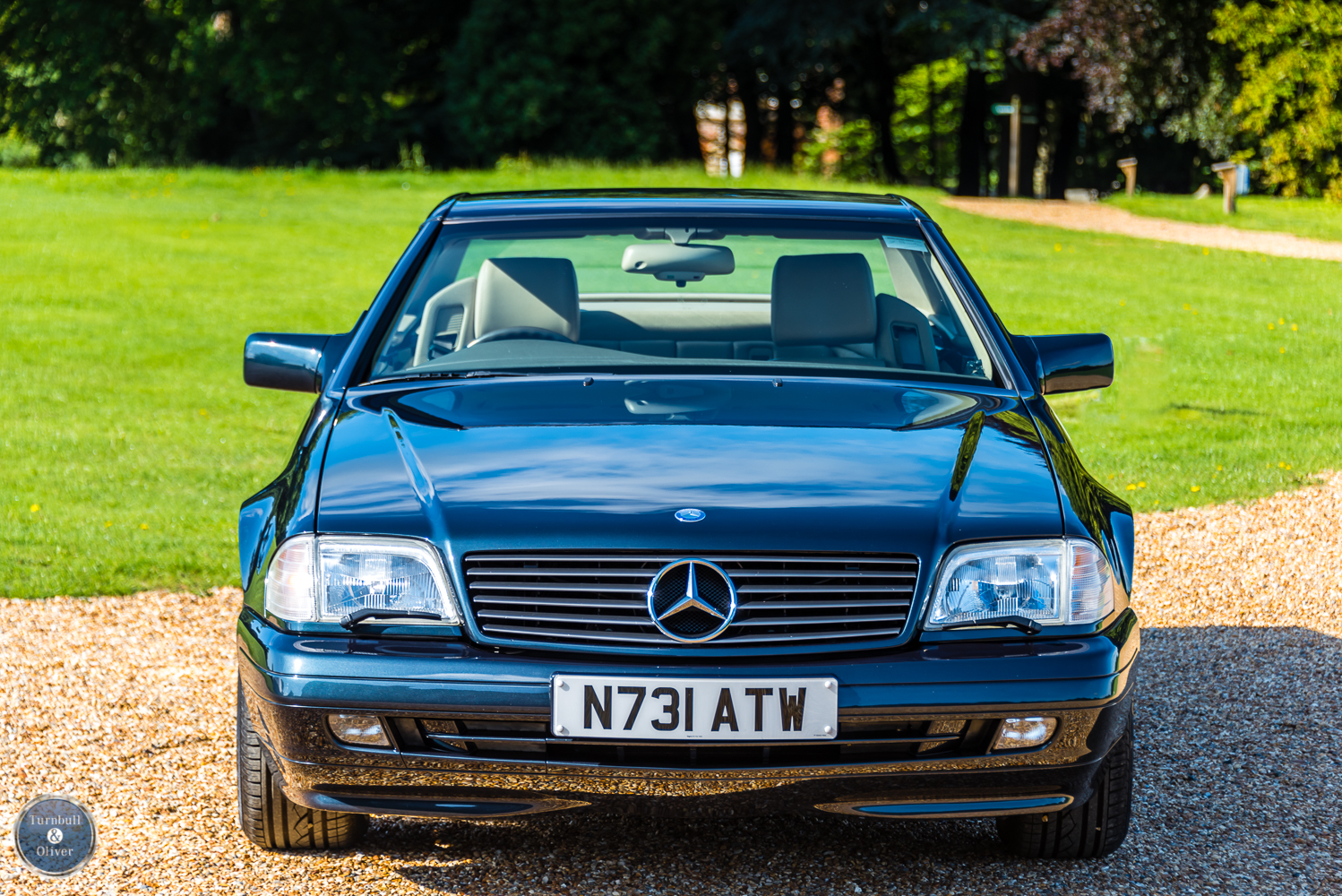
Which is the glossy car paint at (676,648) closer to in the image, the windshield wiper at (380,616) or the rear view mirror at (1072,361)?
the windshield wiper at (380,616)

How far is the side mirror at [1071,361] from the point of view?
13.1 ft

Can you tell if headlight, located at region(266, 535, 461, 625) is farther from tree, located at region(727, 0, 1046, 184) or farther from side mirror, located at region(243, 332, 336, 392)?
tree, located at region(727, 0, 1046, 184)

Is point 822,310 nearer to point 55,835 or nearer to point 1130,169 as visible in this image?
point 55,835

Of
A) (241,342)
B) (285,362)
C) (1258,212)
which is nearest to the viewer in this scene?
(285,362)

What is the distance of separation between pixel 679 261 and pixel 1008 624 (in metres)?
1.89

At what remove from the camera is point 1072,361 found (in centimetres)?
400

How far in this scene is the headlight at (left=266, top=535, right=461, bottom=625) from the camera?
111 inches

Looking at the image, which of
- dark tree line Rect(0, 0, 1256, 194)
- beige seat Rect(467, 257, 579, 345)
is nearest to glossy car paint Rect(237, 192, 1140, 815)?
beige seat Rect(467, 257, 579, 345)

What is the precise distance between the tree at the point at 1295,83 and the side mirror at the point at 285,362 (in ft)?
83.5

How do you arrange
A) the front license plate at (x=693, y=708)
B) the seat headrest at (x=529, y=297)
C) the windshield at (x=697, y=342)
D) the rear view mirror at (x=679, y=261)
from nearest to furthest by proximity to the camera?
the front license plate at (x=693, y=708), the windshield at (x=697, y=342), the seat headrest at (x=529, y=297), the rear view mirror at (x=679, y=261)

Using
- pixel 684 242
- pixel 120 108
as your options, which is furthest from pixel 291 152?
pixel 684 242

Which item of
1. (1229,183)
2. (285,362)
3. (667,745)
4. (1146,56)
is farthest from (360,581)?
(1146,56)

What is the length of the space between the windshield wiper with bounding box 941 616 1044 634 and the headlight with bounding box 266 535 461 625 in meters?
0.98

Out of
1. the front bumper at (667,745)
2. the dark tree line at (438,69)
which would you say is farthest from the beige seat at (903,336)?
the dark tree line at (438,69)
